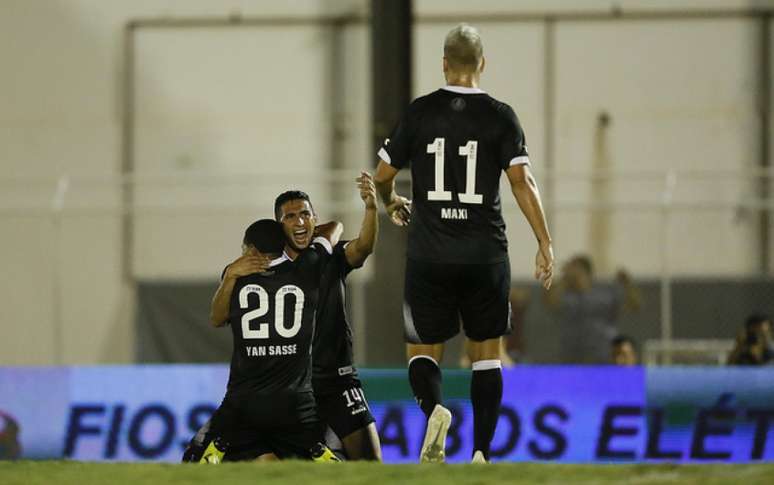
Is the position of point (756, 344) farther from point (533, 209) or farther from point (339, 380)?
point (533, 209)

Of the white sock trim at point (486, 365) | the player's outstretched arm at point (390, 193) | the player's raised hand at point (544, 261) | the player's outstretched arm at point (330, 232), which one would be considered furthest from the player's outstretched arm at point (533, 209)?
the player's outstretched arm at point (330, 232)

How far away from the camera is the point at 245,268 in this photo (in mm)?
8969

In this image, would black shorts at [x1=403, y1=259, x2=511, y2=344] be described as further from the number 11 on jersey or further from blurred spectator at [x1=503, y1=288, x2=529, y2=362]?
blurred spectator at [x1=503, y1=288, x2=529, y2=362]

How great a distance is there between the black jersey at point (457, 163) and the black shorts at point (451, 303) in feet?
0.35

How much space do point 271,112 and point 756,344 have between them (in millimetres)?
9415

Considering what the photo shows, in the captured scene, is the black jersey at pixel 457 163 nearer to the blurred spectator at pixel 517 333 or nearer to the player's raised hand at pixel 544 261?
the player's raised hand at pixel 544 261

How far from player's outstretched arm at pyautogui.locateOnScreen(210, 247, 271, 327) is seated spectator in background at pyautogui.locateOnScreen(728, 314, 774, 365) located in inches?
280

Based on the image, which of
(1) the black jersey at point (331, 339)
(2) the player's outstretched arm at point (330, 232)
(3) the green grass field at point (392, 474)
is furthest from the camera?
(1) the black jersey at point (331, 339)

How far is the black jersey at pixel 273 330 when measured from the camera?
8938 millimetres

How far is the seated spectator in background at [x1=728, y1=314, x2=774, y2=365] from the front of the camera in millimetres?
14914

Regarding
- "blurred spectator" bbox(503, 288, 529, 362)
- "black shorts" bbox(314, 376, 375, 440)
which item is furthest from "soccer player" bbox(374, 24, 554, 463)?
"blurred spectator" bbox(503, 288, 529, 362)

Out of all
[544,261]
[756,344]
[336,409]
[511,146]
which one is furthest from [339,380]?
[756,344]

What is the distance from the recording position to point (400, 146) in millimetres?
8586

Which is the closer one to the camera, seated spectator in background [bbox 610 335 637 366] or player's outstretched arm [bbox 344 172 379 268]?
player's outstretched arm [bbox 344 172 379 268]
